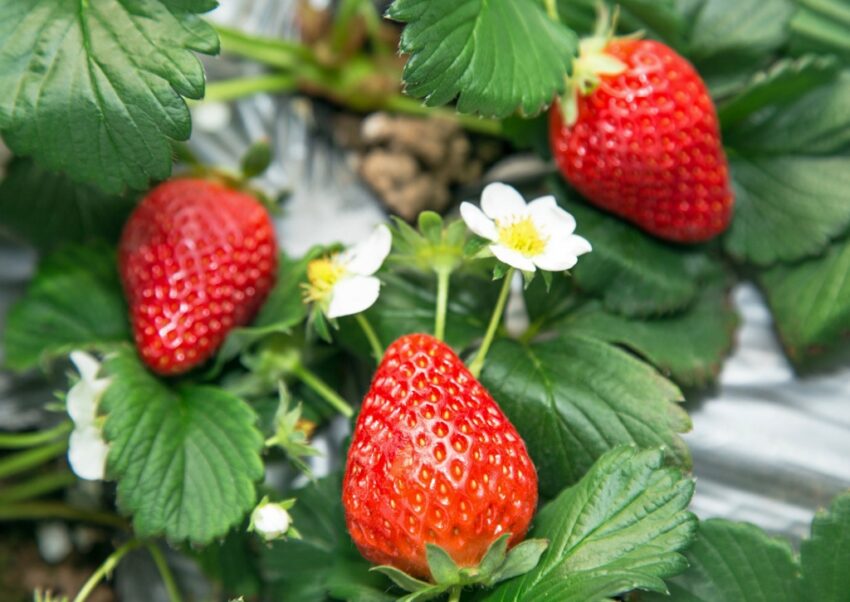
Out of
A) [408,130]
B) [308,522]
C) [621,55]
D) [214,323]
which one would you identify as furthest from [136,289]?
[621,55]

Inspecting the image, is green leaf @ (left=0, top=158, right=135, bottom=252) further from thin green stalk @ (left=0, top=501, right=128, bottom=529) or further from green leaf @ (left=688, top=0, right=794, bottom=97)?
green leaf @ (left=688, top=0, right=794, bottom=97)

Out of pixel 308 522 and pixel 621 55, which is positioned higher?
pixel 621 55

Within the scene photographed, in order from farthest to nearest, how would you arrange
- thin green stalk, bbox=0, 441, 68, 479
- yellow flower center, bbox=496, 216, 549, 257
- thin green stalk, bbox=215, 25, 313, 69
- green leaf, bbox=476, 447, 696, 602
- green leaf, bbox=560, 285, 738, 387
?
1. thin green stalk, bbox=215, 25, 313, 69
2. thin green stalk, bbox=0, 441, 68, 479
3. green leaf, bbox=560, 285, 738, 387
4. yellow flower center, bbox=496, 216, 549, 257
5. green leaf, bbox=476, 447, 696, 602

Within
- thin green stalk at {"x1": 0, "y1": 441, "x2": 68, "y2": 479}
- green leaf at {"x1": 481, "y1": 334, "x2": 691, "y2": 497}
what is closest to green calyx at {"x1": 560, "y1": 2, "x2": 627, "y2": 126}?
green leaf at {"x1": 481, "y1": 334, "x2": 691, "y2": 497}

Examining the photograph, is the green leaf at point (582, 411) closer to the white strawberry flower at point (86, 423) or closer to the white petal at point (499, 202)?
the white petal at point (499, 202)

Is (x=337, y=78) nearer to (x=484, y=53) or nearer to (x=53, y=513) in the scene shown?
(x=484, y=53)

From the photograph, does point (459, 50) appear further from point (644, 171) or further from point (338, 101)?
point (338, 101)
